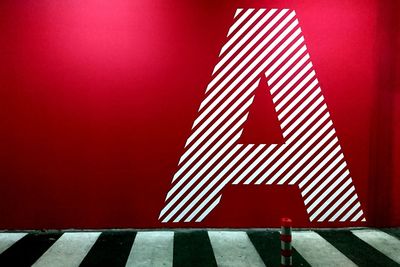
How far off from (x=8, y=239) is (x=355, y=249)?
17.6ft

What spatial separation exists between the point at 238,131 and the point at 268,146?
0.59m

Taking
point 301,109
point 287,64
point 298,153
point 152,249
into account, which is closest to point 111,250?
point 152,249

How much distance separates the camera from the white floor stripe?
491 centimetres

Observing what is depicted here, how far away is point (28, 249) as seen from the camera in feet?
17.8

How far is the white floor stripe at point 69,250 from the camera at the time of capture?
193 inches

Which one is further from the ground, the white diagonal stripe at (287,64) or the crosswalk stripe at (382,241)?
the white diagonal stripe at (287,64)

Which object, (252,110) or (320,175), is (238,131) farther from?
(320,175)

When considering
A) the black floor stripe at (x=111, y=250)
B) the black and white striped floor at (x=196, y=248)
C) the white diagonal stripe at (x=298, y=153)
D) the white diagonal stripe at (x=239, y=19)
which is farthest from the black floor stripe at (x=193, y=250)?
the white diagonal stripe at (x=239, y=19)

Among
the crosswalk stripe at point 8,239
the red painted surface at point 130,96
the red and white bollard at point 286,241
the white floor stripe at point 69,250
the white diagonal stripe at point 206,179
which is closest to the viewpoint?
the red and white bollard at point 286,241

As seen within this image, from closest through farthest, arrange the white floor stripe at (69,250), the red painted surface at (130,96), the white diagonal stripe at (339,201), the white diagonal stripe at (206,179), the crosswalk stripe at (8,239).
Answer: the white floor stripe at (69,250), the crosswalk stripe at (8,239), the red painted surface at (130,96), the white diagonal stripe at (206,179), the white diagonal stripe at (339,201)

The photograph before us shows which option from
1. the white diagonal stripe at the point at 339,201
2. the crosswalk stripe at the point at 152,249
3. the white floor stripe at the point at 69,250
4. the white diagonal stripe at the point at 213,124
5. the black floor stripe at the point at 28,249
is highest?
the white diagonal stripe at the point at 213,124

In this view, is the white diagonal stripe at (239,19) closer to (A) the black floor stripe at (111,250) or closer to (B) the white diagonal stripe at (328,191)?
(B) the white diagonal stripe at (328,191)

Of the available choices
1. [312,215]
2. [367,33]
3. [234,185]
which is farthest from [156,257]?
[367,33]

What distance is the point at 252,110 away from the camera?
649 cm
